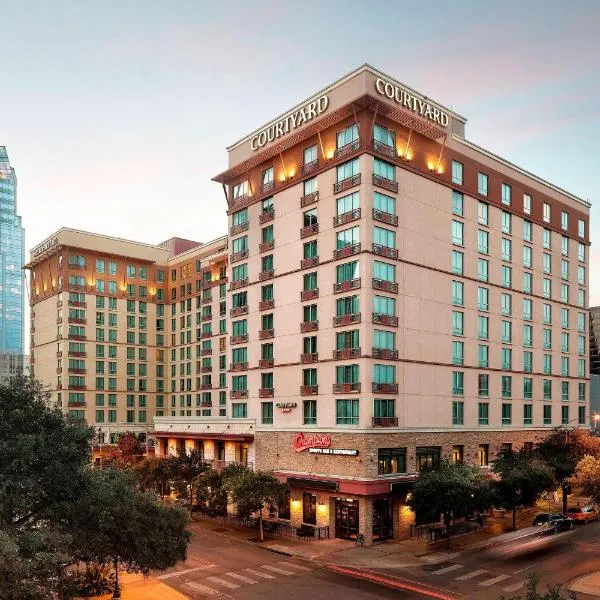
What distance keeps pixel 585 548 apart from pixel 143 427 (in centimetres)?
8240

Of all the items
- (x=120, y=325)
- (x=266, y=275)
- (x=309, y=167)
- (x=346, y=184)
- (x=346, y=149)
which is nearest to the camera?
(x=346, y=184)

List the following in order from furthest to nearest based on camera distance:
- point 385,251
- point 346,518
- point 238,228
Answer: point 238,228 → point 385,251 → point 346,518

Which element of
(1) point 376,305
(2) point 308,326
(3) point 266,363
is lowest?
(3) point 266,363

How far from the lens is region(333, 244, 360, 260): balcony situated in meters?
58.6

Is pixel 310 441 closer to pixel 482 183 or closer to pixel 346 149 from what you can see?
pixel 346 149

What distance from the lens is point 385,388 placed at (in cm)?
5809

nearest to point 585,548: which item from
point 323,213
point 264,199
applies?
point 323,213

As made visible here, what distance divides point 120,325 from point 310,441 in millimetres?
64968

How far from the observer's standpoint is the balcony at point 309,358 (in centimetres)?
6200

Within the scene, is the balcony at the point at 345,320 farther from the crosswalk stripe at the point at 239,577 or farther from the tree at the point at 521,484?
the crosswalk stripe at the point at 239,577

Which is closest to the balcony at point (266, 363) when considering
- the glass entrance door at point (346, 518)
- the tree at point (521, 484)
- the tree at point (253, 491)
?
the tree at point (253, 491)

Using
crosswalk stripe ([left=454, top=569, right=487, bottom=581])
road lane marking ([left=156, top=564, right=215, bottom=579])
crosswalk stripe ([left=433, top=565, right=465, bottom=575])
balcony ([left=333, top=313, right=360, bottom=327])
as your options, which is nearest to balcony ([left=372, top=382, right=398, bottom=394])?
balcony ([left=333, top=313, right=360, bottom=327])

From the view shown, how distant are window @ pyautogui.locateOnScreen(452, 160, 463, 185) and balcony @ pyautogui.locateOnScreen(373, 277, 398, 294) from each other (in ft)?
49.9

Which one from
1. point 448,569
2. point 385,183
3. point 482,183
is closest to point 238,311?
point 385,183
